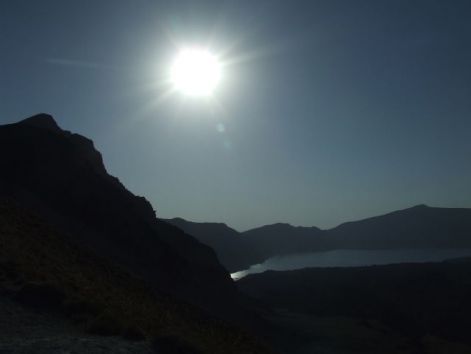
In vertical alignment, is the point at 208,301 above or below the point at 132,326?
above

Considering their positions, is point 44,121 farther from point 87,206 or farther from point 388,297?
point 388,297

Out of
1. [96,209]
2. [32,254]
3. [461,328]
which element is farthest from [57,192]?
[461,328]

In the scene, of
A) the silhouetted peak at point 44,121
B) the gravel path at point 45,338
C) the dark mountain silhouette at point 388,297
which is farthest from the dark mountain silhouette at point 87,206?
the gravel path at point 45,338

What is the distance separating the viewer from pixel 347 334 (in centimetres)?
7862

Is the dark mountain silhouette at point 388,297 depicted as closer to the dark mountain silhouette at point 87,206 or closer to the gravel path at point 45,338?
the dark mountain silhouette at point 87,206

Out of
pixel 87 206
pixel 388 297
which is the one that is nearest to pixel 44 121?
pixel 87 206

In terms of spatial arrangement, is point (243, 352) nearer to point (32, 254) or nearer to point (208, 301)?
point (32, 254)

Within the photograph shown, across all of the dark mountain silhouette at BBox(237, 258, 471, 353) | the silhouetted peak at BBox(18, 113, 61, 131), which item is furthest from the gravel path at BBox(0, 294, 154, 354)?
the dark mountain silhouette at BBox(237, 258, 471, 353)

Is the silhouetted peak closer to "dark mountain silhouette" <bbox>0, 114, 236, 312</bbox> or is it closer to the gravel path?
"dark mountain silhouette" <bbox>0, 114, 236, 312</bbox>

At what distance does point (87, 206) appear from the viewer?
5688 centimetres

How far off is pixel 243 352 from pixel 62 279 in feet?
38.0

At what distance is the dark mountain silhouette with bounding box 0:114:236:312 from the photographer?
51562 mm

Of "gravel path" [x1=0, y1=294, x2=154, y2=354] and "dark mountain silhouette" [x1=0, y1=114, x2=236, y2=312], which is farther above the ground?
"dark mountain silhouette" [x1=0, y1=114, x2=236, y2=312]

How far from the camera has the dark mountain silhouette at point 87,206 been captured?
51562mm
